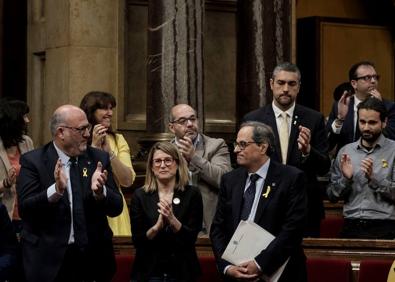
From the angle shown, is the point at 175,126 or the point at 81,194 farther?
the point at 175,126

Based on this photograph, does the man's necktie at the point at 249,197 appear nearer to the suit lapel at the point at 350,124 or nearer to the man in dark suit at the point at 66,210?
the man in dark suit at the point at 66,210

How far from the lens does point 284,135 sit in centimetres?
1047

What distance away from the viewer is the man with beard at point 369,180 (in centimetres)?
1039

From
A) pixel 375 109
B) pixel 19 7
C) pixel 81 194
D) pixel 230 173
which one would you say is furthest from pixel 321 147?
pixel 19 7

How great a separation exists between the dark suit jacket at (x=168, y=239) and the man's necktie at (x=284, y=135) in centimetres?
108

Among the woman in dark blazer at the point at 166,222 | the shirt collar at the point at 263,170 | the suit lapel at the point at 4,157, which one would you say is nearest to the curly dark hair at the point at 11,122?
→ the suit lapel at the point at 4,157

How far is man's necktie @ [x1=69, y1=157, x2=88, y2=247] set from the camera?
351 inches

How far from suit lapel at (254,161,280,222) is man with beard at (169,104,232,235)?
0.95 meters

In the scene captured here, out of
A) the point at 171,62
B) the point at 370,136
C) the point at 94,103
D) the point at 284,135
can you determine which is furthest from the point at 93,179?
the point at 171,62

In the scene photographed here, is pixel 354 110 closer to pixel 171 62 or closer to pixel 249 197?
pixel 171 62

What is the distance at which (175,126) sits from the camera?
1035 centimetres

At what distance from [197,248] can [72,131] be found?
1.85 metres

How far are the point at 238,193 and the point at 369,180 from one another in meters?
1.44

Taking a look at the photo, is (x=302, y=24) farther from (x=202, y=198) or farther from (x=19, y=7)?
(x=202, y=198)
